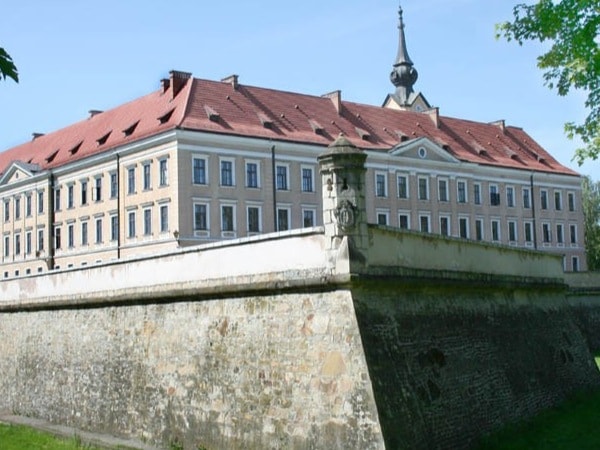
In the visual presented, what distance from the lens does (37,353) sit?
23.4 m

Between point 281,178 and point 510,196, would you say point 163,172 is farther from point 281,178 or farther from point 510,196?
point 510,196

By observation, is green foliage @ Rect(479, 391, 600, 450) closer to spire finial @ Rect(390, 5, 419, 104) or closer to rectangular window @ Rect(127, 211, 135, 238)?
rectangular window @ Rect(127, 211, 135, 238)

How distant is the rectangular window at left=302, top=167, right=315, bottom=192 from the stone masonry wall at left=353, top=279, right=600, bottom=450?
26466 mm

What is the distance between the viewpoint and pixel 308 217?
4709 cm

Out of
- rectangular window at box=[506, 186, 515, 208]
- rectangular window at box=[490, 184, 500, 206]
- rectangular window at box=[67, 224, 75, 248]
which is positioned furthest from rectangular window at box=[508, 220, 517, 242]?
rectangular window at box=[67, 224, 75, 248]

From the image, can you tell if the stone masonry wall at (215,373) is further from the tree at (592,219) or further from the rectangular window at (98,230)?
the tree at (592,219)

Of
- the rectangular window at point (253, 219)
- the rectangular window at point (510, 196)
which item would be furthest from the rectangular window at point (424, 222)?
the rectangular window at point (253, 219)

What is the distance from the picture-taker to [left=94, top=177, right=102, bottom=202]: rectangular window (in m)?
48.5

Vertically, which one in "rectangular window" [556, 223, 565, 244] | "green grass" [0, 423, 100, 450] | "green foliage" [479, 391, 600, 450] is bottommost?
"green grass" [0, 423, 100, 450]

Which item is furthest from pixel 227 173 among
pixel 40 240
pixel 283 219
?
pixel 40 240

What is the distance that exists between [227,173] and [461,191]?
1812cm

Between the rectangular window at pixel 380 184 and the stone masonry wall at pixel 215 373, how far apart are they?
30242 mm

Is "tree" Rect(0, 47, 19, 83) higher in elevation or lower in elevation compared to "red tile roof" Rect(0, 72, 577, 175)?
lower

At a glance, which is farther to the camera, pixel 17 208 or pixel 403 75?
pixel 403 75
